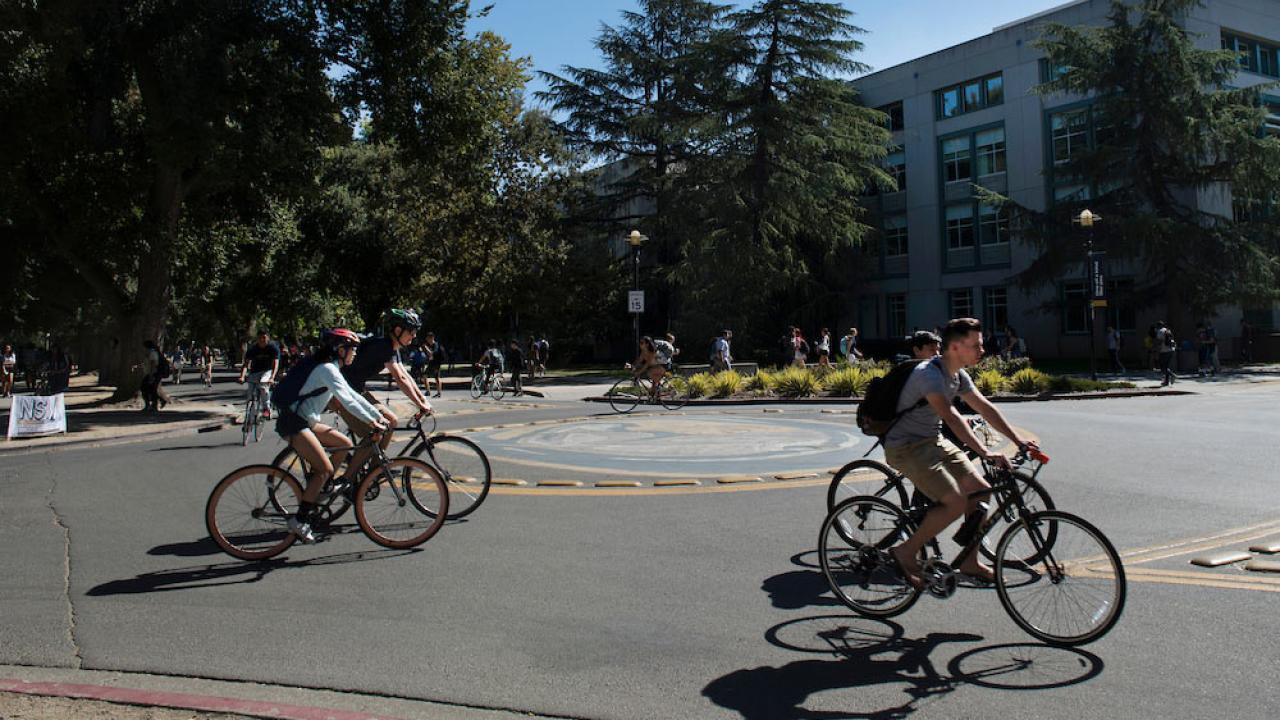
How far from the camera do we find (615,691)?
13.9ft

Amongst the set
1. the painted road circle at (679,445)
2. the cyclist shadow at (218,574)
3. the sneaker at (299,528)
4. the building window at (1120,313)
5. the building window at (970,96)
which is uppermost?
the building window at (970,96)

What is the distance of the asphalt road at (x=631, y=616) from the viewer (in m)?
4.20

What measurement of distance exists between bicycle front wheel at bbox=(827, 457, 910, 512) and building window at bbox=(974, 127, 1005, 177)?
43.9 metres

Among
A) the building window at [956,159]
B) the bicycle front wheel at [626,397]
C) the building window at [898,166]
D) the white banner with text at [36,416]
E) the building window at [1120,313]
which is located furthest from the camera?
the building window at [898,166]

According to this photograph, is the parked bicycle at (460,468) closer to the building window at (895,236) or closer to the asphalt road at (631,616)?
the asphalt road at (631,616)

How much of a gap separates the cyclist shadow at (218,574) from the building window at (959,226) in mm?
45904

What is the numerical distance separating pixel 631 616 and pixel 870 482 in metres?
2.25

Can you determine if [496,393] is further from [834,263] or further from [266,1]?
[834,263]

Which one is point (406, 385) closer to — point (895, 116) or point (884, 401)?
point (884, 401)

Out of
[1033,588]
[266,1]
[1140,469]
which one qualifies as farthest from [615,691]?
[266,1]

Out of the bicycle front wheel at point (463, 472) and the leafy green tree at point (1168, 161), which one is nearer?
the bicycle front wheel at point (463, 472)

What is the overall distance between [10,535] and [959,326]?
25.6 feet

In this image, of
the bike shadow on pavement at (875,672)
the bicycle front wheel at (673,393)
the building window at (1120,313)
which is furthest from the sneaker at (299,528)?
the building window at (1120,313)

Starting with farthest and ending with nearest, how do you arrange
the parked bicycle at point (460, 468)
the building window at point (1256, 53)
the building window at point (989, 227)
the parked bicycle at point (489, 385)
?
the building window at point (989, 227), the building window at point (1256, 53), the parked bicycle at point (489, 385), the parked bicycle at point (460, 468)
